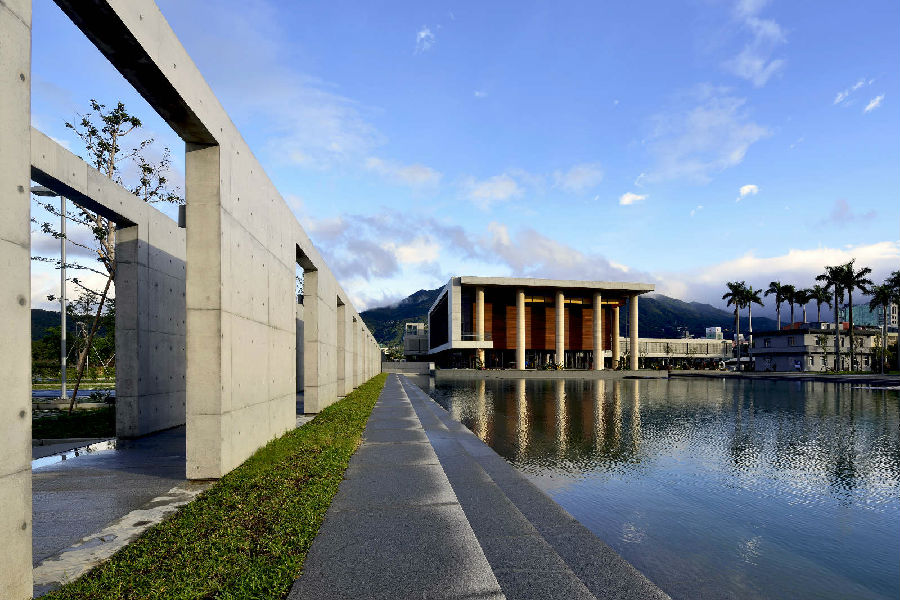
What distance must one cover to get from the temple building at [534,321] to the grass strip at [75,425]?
60.3 m

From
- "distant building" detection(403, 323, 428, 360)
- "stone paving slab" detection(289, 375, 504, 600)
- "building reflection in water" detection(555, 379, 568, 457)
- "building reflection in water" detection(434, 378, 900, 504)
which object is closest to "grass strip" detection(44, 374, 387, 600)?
"stone paving slab" detection(289, 375, 504, 600)

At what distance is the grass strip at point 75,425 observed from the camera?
13.8m

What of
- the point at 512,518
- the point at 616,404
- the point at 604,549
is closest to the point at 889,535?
the point at 604,549

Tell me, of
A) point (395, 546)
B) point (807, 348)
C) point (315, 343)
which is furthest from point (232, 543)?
point (807, 348)

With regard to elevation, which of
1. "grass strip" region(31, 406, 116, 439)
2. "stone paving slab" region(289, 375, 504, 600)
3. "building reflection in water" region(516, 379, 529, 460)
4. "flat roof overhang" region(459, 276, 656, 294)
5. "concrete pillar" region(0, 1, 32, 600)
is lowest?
"building reflection in water" region(516, 379, 529, 460)

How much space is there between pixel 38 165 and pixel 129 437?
7.26 meters

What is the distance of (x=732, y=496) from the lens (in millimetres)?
9250

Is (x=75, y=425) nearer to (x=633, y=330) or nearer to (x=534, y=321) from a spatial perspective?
(x=534, y=321)

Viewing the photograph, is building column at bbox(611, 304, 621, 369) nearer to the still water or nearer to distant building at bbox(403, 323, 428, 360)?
distant building at bbox(403, 323, 428, 360)

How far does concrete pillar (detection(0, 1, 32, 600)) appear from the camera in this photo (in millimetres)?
4121

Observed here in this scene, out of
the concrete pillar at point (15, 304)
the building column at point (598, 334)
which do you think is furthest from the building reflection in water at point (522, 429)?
the building column at point (598, 334)

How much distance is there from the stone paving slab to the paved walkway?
0.01 m

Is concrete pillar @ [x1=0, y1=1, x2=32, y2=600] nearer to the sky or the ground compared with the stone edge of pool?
nearer to the sky

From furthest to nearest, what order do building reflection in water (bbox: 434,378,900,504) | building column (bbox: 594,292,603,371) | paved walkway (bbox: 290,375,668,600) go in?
building column (bbox: 594,292,603,371), building reflection in water (bbox: 434,378,900,504), paved walkway (bbox: 290,375,668,600)
